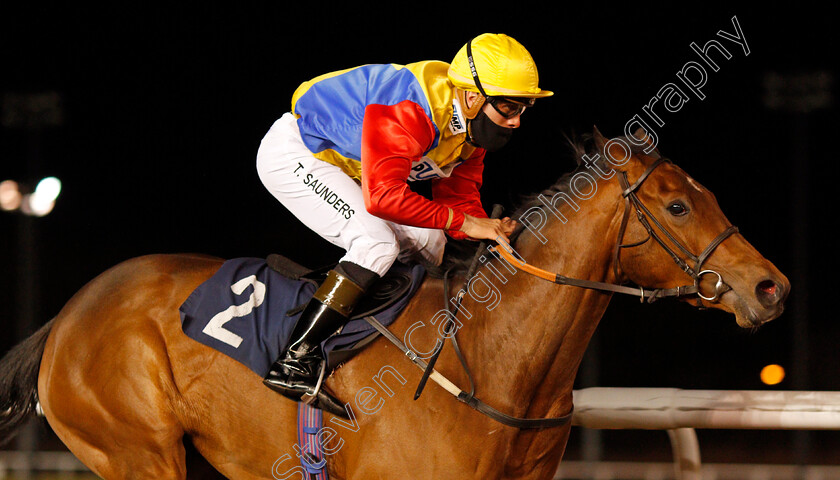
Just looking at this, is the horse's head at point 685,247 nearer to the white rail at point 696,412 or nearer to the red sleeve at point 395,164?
the red sleeve at point 395,164

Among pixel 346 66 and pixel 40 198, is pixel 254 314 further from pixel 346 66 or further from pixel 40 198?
pixel 346 66

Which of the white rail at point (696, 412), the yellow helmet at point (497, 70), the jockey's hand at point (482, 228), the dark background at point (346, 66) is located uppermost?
the yellow helmet at point (497, 70)

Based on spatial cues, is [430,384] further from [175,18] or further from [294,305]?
[175,18]

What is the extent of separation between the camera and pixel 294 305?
2.74 meters

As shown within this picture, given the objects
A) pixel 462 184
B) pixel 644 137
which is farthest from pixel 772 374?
pixel 644 137

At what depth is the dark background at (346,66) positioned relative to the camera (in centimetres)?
1056

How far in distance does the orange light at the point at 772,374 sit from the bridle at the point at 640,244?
11.8 meters

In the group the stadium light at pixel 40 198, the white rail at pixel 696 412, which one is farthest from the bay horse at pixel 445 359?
the stadium light at pixel 40 198

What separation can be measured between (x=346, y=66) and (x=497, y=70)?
8816mm

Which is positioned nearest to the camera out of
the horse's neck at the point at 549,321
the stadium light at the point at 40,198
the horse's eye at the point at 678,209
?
the horse's eye at the point at 678,209

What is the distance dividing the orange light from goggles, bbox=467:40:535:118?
39.1 feet

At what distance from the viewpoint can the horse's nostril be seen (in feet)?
7.29

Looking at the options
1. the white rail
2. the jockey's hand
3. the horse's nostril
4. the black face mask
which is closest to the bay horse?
the horse's nostril

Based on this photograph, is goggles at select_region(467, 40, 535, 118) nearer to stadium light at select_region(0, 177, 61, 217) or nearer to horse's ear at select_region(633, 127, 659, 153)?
horse's ear at select_region(633, 127, 659, 153)
